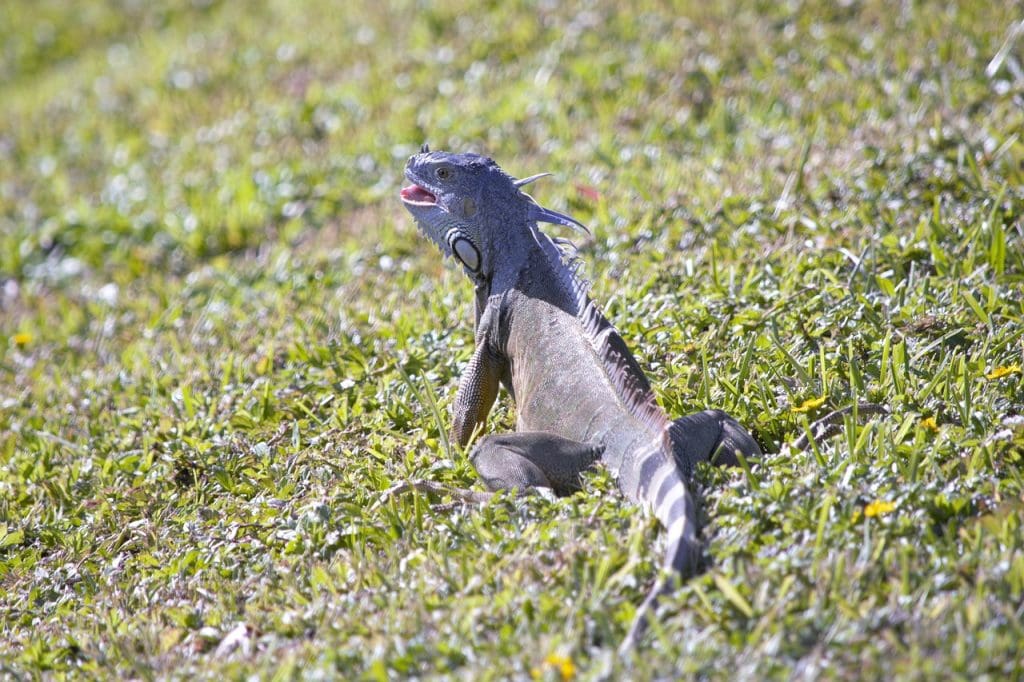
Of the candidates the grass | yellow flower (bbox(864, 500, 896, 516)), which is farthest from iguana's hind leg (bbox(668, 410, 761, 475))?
yellow flower (bbox(864, 500, 896, 516))

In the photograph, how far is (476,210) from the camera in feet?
14.6

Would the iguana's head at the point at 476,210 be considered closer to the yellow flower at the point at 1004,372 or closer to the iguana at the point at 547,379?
the iguana at the point at 547,379

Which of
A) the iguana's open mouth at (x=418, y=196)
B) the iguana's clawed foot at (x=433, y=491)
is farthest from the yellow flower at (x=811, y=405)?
the iguana's open mouth at (x=418, y=196)

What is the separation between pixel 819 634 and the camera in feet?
9.44

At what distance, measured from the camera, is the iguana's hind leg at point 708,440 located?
359 cm

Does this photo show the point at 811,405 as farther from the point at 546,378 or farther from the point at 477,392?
the point at 477,392

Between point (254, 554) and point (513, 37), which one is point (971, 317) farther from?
point (513, 37)

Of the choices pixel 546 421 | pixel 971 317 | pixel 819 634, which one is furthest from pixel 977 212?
pixel 819 634

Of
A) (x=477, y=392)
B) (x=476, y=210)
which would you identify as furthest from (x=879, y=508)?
(x=476, y=210)

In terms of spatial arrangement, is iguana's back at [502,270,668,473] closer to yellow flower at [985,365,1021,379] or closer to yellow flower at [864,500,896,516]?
yellow flower at [864,500,896,516]

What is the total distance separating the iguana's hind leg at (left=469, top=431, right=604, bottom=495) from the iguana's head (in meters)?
0.89

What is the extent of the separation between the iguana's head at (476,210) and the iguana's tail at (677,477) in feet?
3.70

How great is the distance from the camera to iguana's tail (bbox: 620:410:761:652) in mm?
3057

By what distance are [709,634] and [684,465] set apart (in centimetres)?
76
